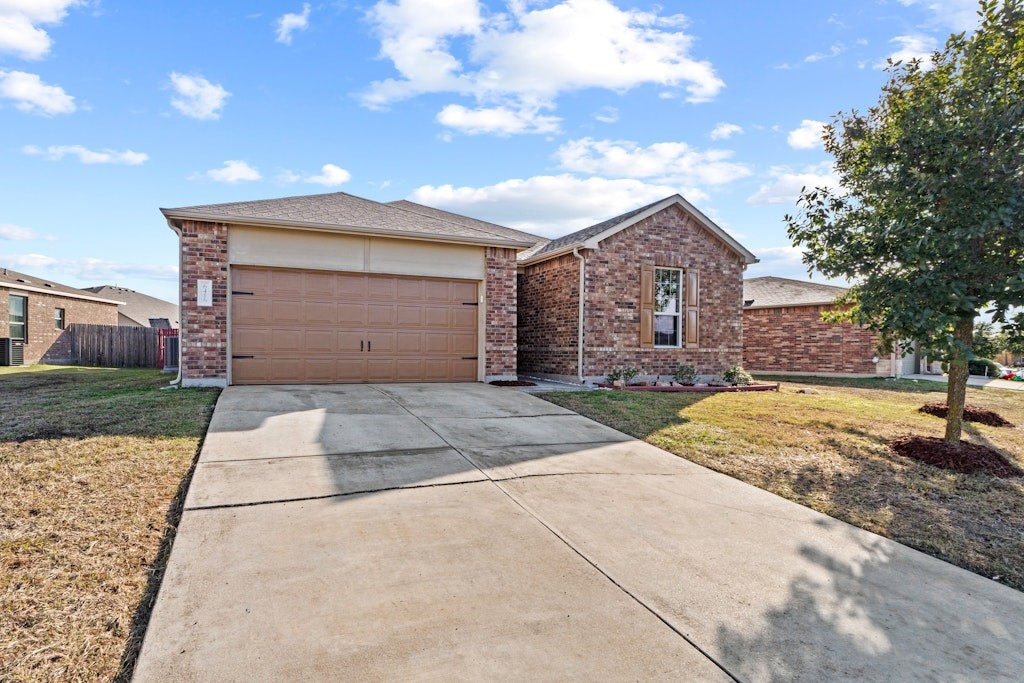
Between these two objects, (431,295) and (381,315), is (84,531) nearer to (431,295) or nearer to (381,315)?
(381,315)

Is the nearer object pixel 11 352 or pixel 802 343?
pixel 802 343

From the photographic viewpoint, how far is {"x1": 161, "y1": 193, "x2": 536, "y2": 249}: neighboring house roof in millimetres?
9787

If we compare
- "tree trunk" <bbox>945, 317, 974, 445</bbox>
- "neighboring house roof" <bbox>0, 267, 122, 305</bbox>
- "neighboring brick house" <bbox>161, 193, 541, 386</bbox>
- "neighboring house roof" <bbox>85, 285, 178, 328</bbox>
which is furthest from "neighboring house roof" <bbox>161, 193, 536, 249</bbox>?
"neighboring house roof" <bbox>85, 285, 178, 328</bbox>

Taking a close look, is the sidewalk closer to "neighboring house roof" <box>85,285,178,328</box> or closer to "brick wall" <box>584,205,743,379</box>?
"brick wall" <box>584,205,743,379</box>

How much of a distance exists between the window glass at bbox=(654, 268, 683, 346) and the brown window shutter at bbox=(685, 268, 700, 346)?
7.3 inches

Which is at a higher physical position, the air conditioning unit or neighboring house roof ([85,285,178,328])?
neighboring house roof ([85,285,178,328])

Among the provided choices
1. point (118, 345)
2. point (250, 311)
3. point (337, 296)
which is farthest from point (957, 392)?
point (118, 345)

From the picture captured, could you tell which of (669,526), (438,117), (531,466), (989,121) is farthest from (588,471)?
(438,117)

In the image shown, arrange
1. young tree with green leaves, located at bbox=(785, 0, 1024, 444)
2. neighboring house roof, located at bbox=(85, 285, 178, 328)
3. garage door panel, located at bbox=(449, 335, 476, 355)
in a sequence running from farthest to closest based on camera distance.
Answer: neighboring house roof, located at bbox=(85, 285, 178, 328) → garage door panel, located at bbox=(449, 335, 476, 355) → young tree with green leaves, located at bbox=(785, 0, 1024, 444)

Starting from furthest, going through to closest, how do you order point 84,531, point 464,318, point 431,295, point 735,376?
point 735,376 < point 464,318 < point 431,295 < point 84,531

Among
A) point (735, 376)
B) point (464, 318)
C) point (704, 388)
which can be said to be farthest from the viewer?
point (735, 376)

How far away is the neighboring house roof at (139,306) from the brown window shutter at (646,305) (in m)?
29.1

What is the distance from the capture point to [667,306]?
1295 centimetres

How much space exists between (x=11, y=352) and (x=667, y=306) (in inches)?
900
